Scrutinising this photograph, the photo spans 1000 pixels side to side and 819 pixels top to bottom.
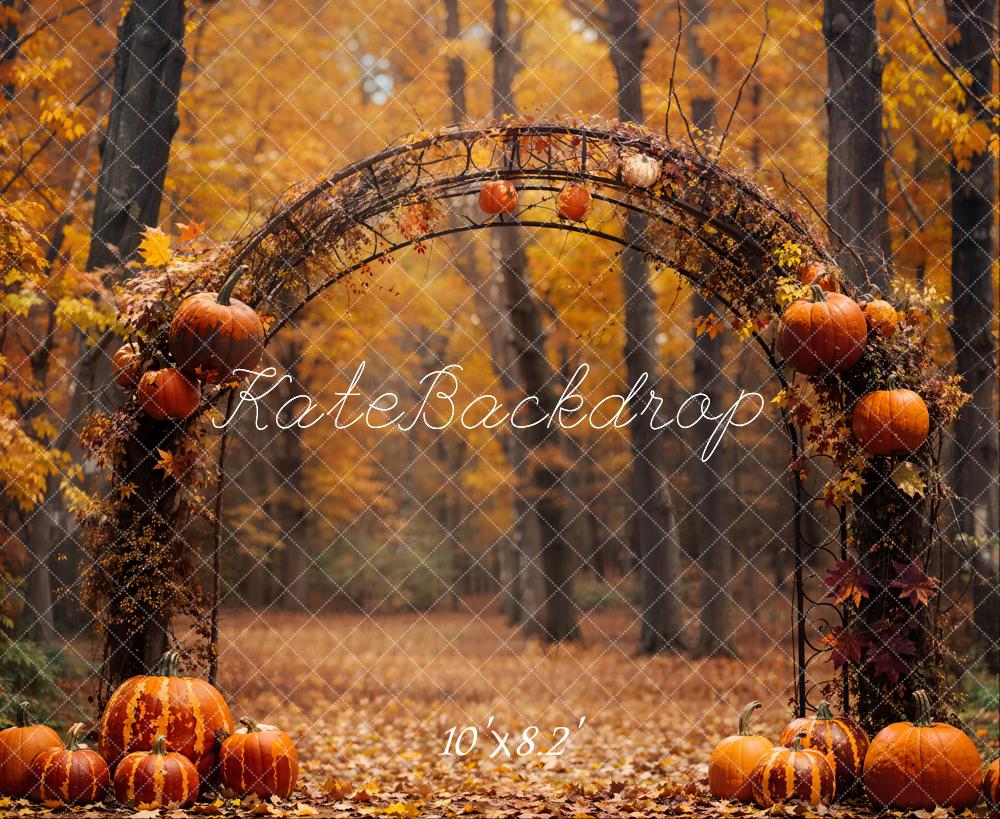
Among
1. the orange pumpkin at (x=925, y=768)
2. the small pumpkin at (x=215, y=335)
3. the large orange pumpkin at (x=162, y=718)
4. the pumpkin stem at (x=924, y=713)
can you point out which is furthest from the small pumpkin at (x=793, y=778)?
the small pumpkin at (x=215, y=335)

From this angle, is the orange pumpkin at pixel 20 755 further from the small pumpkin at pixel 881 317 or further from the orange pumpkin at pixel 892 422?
the small pumpkin at pixel 881 317

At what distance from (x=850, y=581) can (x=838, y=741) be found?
79 cm

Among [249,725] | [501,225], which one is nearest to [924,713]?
[501,225]

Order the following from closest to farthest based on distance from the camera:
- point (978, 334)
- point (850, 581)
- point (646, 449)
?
point (850, 581) < point (978, 334) < point (646, 449)

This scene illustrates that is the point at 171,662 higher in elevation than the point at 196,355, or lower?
lower

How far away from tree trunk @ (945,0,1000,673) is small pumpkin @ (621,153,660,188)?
14.4 feet

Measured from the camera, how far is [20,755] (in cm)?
536

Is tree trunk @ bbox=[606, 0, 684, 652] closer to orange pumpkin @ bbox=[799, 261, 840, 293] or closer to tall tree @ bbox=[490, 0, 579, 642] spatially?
tall tree @ bbox=[490, 0, 579, 642]

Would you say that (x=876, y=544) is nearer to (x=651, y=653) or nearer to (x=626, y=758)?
(x=626, y=758)

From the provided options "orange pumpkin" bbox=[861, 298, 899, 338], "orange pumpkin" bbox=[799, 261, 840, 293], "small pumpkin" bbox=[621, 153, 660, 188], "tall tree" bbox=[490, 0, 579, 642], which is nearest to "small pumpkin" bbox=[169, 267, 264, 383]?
"small pumpkin" bbox=[621, 153, 660, 188]

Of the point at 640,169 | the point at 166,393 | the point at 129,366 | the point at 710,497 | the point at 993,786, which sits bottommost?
the point at 993,786

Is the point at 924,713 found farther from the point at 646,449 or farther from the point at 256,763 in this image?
the point at 646,449

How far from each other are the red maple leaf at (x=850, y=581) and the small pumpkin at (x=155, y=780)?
3278 millimetres

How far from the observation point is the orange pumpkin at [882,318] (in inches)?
225
